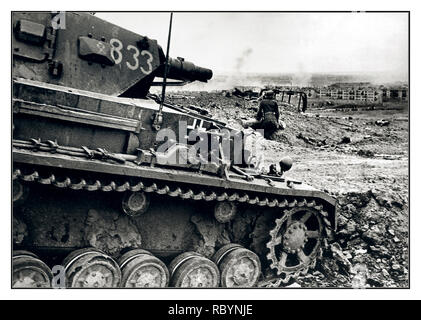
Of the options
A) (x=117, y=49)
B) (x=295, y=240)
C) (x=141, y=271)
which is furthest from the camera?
(x=295, y=240)

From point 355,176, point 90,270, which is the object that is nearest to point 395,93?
point 355,176

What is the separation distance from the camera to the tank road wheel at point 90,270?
4.04 meters

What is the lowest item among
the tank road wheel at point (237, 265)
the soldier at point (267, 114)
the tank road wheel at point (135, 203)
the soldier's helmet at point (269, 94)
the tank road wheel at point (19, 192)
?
the tank road wheel at point (237, 265)

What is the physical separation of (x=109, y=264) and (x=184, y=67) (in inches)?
129

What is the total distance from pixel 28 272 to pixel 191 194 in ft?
6.02

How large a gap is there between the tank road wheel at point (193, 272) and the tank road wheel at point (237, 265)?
0.18m

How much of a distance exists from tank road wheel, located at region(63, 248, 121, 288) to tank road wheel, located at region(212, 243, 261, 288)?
141cm

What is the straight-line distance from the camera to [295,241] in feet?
18.2

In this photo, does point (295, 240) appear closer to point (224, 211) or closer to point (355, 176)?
point (224, 211)

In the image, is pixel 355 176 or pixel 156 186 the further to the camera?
pixel 355 176

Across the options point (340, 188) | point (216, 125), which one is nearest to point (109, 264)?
point (216, 125)

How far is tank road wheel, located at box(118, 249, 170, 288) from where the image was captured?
4359 millimetres

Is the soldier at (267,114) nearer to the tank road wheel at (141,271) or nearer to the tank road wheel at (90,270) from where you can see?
the tank road wheel at (141,271)

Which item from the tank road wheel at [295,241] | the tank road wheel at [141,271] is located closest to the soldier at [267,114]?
the tank road wheel at [295,241]
